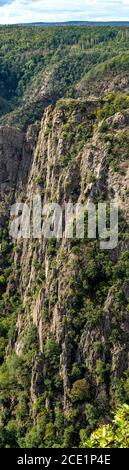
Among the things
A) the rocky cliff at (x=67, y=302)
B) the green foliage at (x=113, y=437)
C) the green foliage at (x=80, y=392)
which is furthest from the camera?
the rocky cliff at (x=67, y=302)

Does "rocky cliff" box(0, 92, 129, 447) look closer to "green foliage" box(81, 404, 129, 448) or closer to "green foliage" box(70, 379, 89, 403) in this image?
"green foliage" box(70, 379, 89, 403)

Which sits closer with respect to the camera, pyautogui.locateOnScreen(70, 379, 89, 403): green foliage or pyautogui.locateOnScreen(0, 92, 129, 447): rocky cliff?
pyautogui.locateOnScreen(70, 379, 89, 403): green foliage

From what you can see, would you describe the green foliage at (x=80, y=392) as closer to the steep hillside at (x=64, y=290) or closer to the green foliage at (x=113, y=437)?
the steep hillside at (x=64, y=290)

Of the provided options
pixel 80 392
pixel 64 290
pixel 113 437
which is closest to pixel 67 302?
pixel 64 290

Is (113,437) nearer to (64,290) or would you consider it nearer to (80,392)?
(80,392)

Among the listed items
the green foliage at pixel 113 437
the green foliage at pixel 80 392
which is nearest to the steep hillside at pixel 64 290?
the green foliage at pixel 80 392

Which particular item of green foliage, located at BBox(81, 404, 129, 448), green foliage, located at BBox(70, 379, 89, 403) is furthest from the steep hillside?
green foliage, located at BBox(81, 404, 129, 448)

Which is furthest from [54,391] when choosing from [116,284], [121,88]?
[121,88]

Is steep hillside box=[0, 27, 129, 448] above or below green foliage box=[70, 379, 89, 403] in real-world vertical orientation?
above
